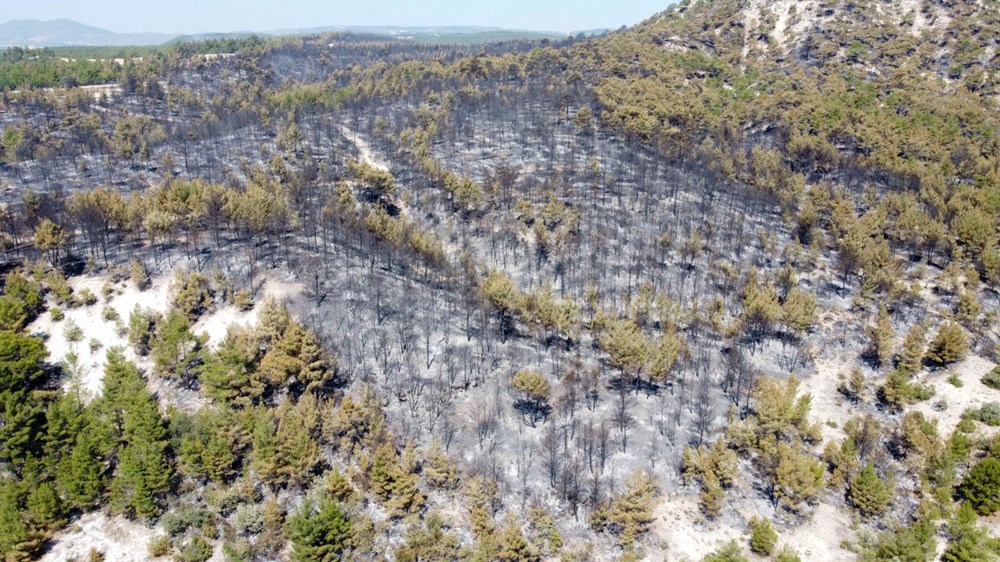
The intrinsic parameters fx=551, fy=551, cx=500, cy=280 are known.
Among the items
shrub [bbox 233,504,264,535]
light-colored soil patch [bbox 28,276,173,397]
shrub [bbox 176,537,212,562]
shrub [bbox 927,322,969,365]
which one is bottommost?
shrub [bbox 176,537,212,562]

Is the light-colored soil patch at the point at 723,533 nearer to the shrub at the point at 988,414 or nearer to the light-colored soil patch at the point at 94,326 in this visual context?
the shrub at the point at 988,414

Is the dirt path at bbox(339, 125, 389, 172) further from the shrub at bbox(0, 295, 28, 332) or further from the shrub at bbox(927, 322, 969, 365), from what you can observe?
the shrub at bbox(927, 322, 969, 365)

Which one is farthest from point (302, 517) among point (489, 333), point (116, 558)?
point (489, 333)

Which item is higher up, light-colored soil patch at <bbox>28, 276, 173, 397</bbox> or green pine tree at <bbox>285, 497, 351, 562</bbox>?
light-colored soil patch at <bbox>28, 276, 173, 397</bbox>

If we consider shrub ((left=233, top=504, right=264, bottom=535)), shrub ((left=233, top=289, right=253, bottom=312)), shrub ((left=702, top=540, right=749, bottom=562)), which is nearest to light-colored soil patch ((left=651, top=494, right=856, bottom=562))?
shrub ((left=702, top=540, right=749, bottom=562))

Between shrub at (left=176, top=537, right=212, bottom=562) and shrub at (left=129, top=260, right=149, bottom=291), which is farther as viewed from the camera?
shrub at (left=129, top=260, right=149, bottom=291)

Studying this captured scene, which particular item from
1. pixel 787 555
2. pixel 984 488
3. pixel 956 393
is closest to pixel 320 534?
pixel 787 555
